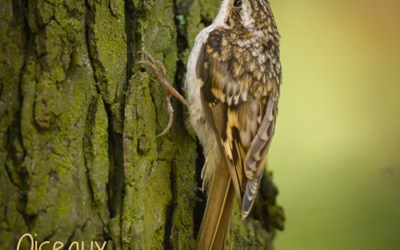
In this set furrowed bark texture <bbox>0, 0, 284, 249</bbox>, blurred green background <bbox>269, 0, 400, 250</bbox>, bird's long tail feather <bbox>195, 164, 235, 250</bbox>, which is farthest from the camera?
blurred green background <bbox>269, 0, 400, 250</bbox>

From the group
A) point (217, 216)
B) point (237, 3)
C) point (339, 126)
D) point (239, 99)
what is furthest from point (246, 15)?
point (339, 126)

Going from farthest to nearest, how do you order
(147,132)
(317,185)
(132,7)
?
(317,185), (132,7), (147,132)

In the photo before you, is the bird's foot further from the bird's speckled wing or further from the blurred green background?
the blurred green background

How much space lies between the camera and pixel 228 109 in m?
1.60

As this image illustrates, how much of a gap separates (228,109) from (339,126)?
1.37 meters

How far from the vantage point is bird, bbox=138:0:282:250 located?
4.85 ft

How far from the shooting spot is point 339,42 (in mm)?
2938

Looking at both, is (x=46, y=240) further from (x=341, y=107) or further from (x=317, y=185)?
(x=341, y=107)

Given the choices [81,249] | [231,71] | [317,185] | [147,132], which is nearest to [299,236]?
[317,185]

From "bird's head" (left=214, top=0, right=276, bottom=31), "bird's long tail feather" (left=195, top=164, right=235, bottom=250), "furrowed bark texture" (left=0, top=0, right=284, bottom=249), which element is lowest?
"bird's long tail feather" (left=195, top=164, right=235, bottom=250)

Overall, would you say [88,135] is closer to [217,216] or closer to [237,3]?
[217,216]

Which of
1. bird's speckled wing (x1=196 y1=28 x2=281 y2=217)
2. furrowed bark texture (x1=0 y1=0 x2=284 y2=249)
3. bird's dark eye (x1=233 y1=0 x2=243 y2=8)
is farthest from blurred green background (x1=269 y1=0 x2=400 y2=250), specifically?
furrowed bark texture (x1=0 y1=0 x2=284 y2=249)

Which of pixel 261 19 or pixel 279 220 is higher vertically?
pixel 261 19

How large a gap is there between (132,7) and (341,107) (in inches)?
72.3
